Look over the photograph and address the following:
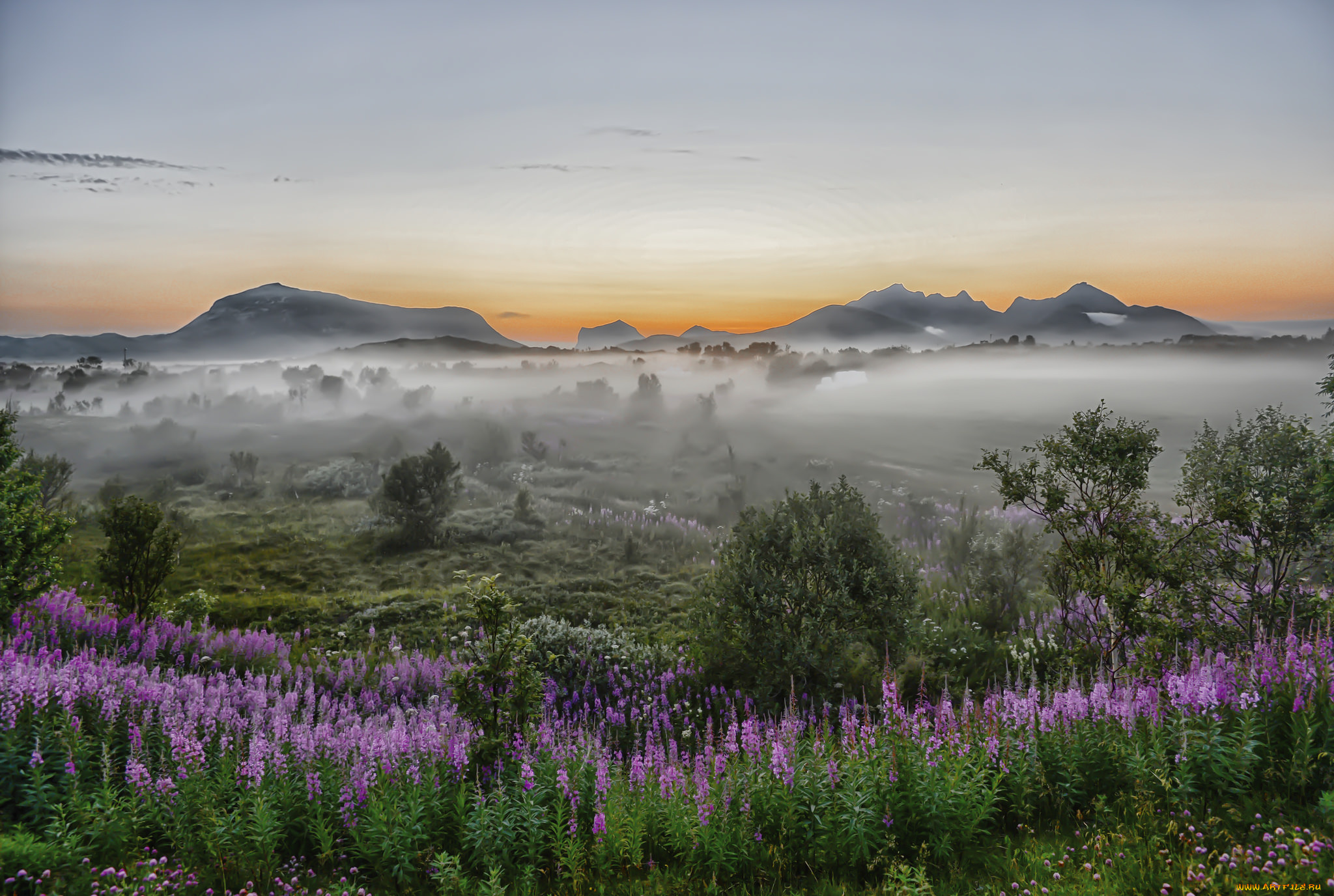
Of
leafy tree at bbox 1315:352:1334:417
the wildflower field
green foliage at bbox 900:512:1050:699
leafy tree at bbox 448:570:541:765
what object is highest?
leafy tree at bbox 1315:352:1334:417

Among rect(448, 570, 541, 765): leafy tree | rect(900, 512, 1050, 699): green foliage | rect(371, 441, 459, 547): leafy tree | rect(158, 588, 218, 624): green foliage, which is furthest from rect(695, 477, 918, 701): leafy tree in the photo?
rect(371, 441, 459, 547): leafy tree

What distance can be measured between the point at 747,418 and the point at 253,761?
70.0 ft

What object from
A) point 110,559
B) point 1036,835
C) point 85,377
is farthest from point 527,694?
point 85,377

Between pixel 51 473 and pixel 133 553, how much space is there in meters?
10.8

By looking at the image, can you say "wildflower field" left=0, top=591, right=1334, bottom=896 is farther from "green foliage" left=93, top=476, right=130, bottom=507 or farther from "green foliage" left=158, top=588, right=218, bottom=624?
"green foliage" left=93, top=476, right=130, bottom=507

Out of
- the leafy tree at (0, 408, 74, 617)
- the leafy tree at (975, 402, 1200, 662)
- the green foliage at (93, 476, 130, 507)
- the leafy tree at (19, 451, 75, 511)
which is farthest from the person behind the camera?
the green foliage at (93, 476, 130, 507)

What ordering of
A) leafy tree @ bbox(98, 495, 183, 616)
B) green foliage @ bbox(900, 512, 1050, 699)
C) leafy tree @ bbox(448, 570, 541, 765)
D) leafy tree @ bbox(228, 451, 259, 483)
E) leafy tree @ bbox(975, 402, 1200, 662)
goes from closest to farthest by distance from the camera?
leafy tree @ bbox(448, 570, 541, 765), leafy tree @ bbox(975, 402, 1200, 662), green foliage @ bbox(900, 512, 1050, 699), leafy tree @ bbox(98, 495, 183, 616), leafy tree @ bbox(228, 451, 259, 483)

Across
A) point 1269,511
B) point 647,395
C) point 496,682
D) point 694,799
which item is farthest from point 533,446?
point 694,799

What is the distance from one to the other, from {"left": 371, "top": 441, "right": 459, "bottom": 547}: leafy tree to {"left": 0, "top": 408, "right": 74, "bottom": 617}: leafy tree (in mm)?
8157

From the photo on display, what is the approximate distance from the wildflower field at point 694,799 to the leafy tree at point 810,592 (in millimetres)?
2096

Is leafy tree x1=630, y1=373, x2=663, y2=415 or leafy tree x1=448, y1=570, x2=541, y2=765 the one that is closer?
leafy tree x1=448, y1=570, x2=541, y2=765

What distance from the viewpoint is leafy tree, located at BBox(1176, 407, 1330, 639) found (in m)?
8.56

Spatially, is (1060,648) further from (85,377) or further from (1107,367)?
(85,377)

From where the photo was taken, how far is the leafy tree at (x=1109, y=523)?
26.6 ft
